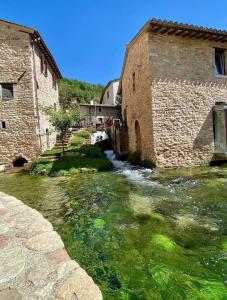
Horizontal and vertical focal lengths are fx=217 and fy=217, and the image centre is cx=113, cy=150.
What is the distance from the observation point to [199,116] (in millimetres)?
11367

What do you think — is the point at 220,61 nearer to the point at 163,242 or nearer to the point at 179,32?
the point at 179,32

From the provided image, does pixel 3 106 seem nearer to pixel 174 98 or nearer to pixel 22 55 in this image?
pixel 22 55

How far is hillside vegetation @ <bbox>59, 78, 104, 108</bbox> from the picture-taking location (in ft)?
100

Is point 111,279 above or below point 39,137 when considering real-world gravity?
below

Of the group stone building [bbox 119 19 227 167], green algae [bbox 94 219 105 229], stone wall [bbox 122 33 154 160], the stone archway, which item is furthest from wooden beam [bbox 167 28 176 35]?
the stone archway

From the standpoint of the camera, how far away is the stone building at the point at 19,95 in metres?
13.2

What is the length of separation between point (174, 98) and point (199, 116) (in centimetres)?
171

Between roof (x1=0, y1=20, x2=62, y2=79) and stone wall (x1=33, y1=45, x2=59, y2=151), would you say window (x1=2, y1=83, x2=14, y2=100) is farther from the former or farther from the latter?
roof (x1=0, y1=20, x2=62, y2=79)

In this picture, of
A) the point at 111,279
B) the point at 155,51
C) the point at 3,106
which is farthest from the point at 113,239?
the point at 3,106

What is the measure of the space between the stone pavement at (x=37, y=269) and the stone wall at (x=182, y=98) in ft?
28.5

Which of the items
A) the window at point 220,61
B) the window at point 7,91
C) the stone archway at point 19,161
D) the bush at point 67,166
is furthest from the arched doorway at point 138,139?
the window at point 7,91

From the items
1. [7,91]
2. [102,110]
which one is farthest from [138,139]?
[102,110]

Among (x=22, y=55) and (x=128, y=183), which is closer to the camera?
(x=128, y=183)

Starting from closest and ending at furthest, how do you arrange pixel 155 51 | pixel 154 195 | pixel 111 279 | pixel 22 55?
pixel 111 279 < pixel 154 195 < pixel 155 51 < pixel 22 55
